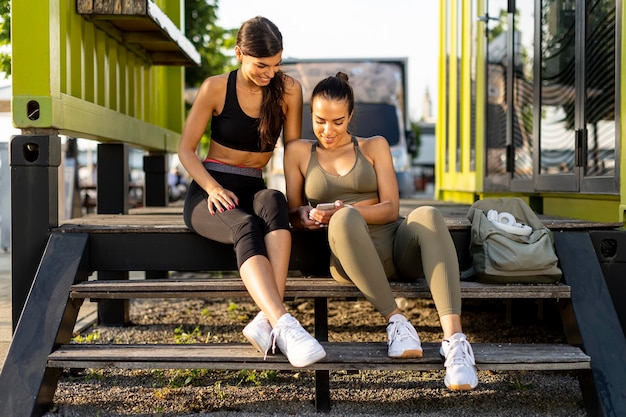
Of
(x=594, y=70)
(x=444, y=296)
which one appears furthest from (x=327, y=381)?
(x=594, y=70)

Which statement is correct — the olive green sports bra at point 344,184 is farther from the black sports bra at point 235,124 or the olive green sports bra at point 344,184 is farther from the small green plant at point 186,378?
the small green plant at point 186,378

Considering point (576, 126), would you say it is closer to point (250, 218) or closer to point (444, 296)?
point (444, 296)

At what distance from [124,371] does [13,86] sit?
5.12 feet

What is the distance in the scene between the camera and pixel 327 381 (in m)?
3.09

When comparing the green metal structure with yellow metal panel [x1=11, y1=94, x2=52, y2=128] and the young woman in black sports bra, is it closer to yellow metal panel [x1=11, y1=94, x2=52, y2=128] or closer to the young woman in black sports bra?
yellow metal panel [x1=11, y1=94, x2=52, y2=128]

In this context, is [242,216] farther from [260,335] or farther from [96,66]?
[96,66]

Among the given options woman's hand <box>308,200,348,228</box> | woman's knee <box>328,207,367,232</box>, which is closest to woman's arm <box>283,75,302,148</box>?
woman's hand <box>308,200,348,228</box>

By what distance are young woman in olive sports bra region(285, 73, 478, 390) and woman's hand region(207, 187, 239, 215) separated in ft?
0.95

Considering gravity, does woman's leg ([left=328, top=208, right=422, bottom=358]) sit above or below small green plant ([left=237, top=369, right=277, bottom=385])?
above

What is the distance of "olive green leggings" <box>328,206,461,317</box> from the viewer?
2.96 m

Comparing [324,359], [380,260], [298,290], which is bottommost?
[324,359]

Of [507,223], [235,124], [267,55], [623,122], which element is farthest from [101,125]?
[623,122]

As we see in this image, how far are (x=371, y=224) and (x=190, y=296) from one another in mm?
885

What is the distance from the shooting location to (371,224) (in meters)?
3.29
